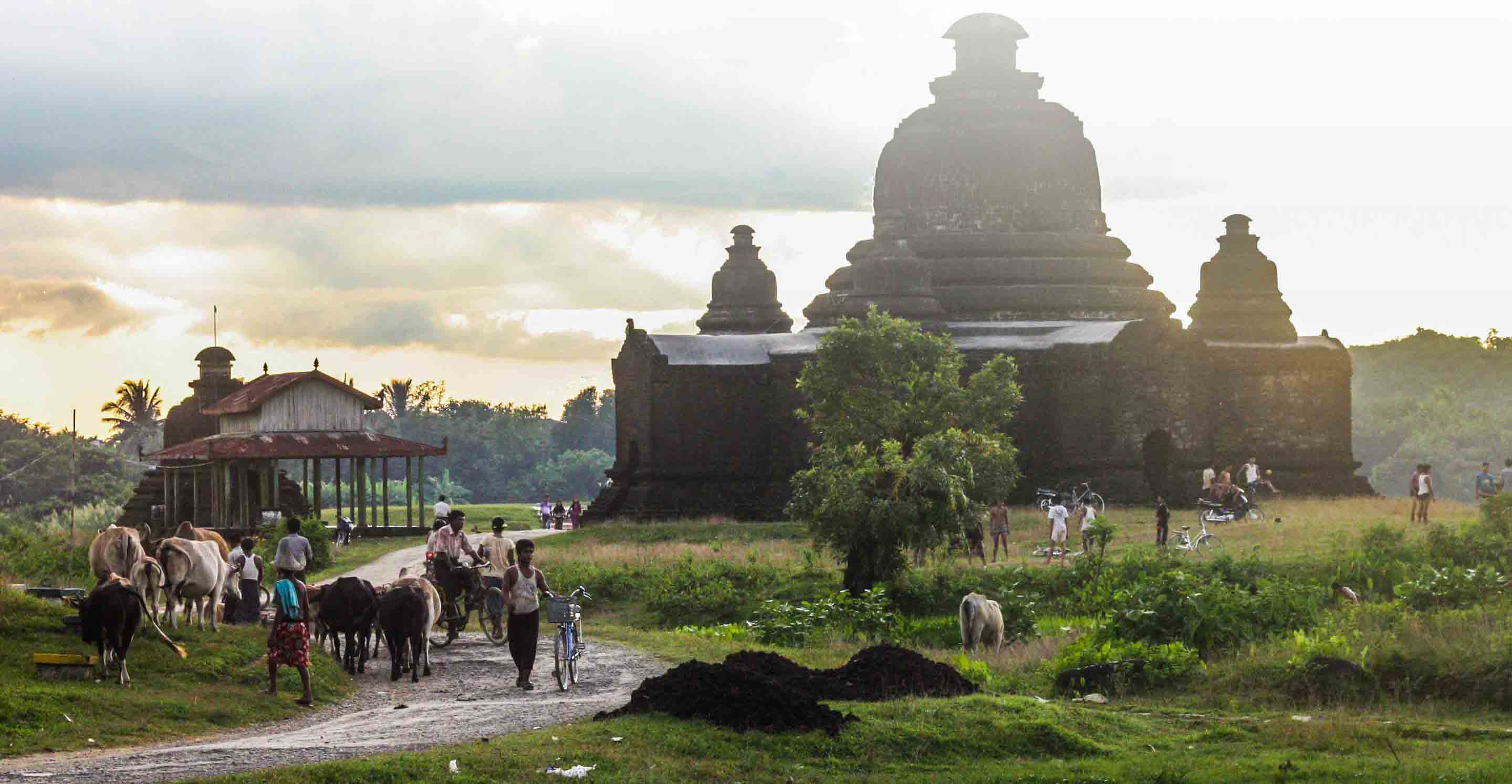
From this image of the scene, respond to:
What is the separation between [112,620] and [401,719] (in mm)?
2648

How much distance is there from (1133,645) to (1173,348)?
21.4 metres

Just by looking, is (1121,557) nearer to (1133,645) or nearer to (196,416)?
(1133,645)

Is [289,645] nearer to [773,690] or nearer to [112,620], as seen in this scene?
[112,620]

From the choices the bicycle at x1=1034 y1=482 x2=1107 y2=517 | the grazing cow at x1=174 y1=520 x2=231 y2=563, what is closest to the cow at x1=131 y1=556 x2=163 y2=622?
the grazing cow at x1=174 y1=520 x2=231 y2=563

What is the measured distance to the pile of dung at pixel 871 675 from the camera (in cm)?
1670

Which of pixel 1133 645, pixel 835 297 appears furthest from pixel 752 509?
pixel 1133 645

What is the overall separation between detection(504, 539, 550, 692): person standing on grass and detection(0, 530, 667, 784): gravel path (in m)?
0.26

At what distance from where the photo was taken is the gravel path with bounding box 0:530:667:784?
14.0 metres

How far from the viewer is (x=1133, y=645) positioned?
19641mm

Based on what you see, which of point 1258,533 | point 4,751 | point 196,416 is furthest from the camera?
point 196,416

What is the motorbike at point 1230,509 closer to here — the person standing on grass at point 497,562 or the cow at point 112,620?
the person standing on grass at point 497,562

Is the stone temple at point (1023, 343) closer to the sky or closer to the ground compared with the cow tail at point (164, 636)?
closer to the sky

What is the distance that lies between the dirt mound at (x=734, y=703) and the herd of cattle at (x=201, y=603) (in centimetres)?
334

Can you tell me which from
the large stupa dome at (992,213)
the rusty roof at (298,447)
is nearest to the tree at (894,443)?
the large stupa dome at (992,213)
